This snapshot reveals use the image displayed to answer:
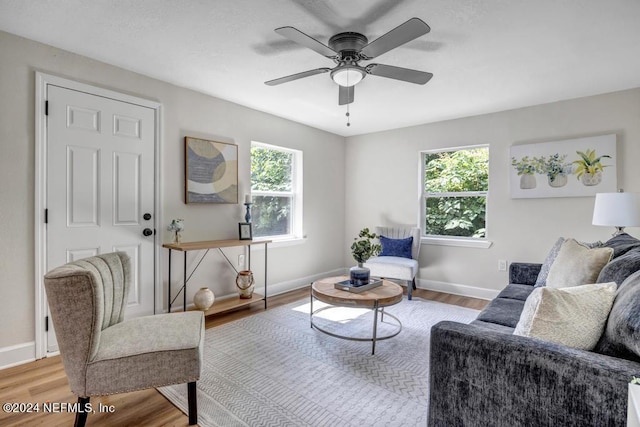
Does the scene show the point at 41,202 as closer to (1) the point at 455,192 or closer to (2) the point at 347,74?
(2) the point at 347,74

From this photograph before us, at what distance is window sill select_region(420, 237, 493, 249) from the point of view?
398 centimetres

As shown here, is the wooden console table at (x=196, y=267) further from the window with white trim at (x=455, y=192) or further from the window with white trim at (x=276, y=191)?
the window with white trim at (x=455, y=192)

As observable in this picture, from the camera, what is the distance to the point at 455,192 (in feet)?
14.0

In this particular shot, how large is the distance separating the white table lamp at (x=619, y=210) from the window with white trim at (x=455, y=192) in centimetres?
137

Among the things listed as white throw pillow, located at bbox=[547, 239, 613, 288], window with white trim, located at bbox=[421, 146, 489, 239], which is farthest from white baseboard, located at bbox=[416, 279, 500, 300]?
white throw pillow, located at bbox=[547, 239, 613, 288]

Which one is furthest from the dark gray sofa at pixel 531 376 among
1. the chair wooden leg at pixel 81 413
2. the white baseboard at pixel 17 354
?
the white baseboard at pixel 17 354

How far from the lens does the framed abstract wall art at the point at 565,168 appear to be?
3.23 metres

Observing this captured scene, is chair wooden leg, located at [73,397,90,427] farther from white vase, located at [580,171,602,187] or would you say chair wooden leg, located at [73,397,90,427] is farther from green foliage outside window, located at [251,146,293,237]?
white vase, located at [580,171,602,187]

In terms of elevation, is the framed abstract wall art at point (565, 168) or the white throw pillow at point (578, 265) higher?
the framed abstract wall art at point (565, 168)

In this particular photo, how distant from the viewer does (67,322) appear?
4.70 feet

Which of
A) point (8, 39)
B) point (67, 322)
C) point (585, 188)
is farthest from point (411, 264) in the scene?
point (8, 39)

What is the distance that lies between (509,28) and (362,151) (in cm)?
308

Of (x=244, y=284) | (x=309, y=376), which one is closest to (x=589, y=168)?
(x=309, y=376)

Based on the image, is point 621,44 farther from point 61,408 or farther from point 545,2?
point 61,408
